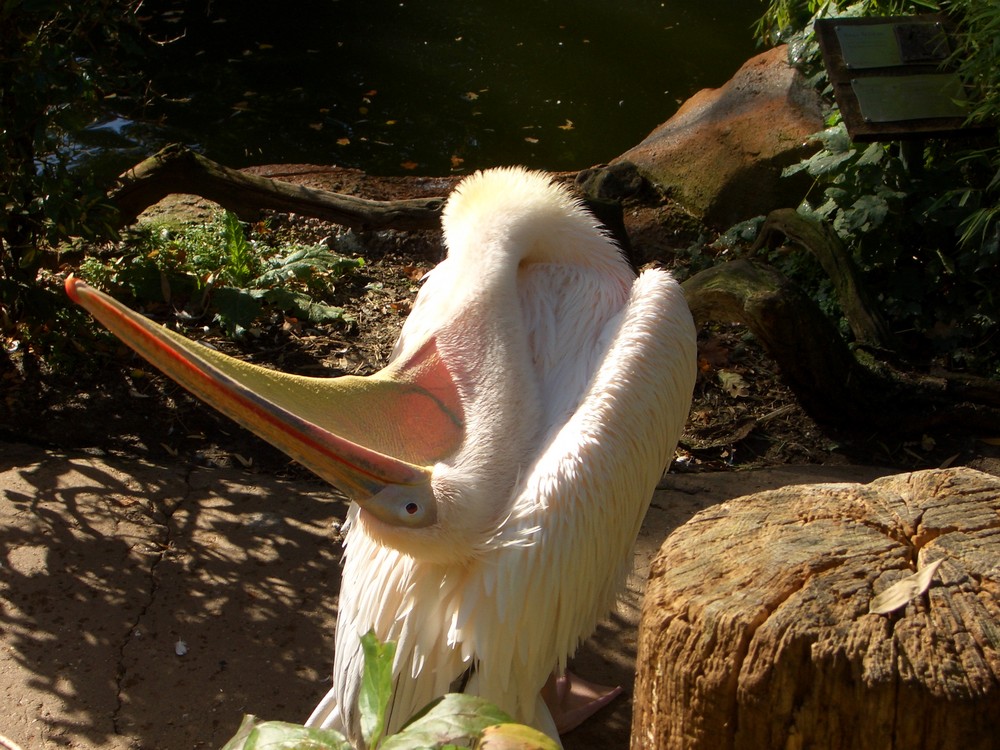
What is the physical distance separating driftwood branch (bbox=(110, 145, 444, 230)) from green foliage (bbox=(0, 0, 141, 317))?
0.56 m

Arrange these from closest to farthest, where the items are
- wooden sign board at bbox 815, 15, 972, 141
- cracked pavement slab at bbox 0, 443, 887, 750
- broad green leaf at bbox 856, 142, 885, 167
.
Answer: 1. cracked pavement slab at bbox 0, 443, 887, 750
2. wooden sign board at bbox 815, 15, 972, 141
3. broad green leaf at bbox 856, 142, 885, 167

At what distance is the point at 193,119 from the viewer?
8.09 metres

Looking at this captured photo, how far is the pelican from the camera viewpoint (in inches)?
71.2

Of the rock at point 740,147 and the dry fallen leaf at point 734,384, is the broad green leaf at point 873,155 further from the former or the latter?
the dry fallen leaf at point 734,384

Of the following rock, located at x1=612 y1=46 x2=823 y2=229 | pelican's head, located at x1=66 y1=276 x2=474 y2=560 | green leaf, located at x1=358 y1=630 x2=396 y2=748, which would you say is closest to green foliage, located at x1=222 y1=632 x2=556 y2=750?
green leaf, located at x1=358 y1=630 x2=396 y2=748

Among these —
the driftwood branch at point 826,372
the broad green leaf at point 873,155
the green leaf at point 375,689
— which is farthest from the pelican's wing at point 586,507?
the broad green leaf at point 873,155

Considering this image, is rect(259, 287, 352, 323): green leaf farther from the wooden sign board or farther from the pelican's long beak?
the wooden sign board

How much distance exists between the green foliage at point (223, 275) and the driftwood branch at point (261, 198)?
13cm

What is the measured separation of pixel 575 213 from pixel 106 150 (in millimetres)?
5968

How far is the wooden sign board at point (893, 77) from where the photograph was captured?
13.9ft

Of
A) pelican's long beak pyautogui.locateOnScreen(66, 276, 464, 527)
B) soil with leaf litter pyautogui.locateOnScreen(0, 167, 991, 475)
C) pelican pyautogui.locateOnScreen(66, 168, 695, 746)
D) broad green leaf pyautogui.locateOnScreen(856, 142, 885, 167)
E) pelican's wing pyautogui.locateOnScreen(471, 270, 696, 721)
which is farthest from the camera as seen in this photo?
broad green leaf pyautogui.locateOnScreen(856, 142, 885, 167)

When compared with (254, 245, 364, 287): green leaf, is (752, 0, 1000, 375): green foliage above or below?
below

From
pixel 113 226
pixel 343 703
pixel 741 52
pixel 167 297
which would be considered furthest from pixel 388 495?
pixel 741 52

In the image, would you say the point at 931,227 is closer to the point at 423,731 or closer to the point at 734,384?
the point at 734,384
